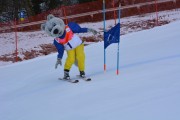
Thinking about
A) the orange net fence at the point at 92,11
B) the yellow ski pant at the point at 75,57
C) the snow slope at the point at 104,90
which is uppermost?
the orange net fence at the point at 92,11

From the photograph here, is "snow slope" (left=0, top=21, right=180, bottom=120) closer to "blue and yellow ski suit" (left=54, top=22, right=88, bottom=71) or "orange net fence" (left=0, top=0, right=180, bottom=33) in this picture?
"blue and yellow ski suit" (left=54, top=22, right=88, bottom=71)

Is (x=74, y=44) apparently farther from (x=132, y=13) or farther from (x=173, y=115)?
(x=132, y=13)

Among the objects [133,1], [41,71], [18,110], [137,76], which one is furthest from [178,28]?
[133,1]

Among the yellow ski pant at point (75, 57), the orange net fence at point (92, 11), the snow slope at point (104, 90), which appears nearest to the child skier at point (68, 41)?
the yellow ski pant at point (75, 57)

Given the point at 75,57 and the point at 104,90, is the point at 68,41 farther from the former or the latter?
the point at 104,90

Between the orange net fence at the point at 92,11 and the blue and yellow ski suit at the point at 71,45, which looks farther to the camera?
the orange net fence at the point at 92,11

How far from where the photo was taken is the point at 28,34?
22.9m

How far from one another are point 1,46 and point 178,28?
9.97 metres

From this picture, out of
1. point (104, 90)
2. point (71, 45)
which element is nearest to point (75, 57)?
point (71, 45)

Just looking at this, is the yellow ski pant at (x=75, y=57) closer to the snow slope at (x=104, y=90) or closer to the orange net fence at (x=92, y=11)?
the snow slope at (x=104, y=90)

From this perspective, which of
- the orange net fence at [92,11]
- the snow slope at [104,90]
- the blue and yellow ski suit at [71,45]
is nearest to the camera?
the snow slope at [104,90]

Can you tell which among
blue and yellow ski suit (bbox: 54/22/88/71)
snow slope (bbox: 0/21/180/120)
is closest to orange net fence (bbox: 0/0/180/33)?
snow slope (bbox: 0/21/180/120)

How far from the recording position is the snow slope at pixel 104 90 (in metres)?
5.34

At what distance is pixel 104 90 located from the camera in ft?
21.6
